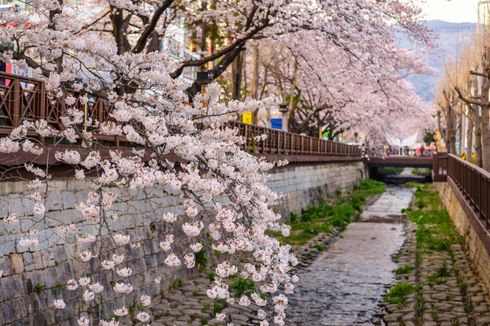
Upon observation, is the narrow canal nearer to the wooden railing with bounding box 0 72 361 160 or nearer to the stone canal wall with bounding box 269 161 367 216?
the stone canal wall with bounding box 269 161 367 216

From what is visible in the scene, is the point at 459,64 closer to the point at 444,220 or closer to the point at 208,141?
the point at 444,220

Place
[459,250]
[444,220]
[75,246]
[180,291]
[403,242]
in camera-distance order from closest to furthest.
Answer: [75,246]
[180,291]
[459,250]
[403,242]
[444,220]

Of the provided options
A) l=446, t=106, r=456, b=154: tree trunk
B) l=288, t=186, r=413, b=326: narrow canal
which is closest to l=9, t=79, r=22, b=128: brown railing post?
l=288, t=186, r=413, b=326: narrow canal

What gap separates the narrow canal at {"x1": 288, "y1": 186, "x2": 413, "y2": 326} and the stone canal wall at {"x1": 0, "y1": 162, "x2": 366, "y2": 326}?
2.96m

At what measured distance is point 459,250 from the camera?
20.7 m

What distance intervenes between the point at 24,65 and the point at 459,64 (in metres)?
33.5

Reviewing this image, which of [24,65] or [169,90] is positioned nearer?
[169,90]

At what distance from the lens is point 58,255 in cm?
1094

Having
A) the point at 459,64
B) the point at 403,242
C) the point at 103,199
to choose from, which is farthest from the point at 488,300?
the point at 459,64

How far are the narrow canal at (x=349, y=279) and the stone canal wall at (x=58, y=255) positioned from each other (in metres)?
2.96

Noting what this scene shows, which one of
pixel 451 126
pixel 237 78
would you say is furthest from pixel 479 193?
pixel 451 126

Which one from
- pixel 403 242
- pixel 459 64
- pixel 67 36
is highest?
pixel 459 64

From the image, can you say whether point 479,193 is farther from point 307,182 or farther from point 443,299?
point 307,182

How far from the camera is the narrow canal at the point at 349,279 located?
47.6 feet
